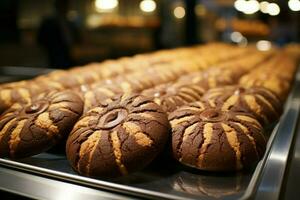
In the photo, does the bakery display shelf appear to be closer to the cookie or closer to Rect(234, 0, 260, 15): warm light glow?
the cookie

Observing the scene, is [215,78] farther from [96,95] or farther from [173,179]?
[173,179]

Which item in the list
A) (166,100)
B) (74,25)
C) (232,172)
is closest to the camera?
(232,172)

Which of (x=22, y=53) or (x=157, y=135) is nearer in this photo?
(x=157, y=135)

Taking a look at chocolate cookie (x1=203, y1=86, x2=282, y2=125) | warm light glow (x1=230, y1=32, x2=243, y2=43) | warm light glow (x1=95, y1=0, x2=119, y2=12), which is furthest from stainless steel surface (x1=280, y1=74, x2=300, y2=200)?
warm light glow (x1=230, y1=32, x2=243, y2=43)

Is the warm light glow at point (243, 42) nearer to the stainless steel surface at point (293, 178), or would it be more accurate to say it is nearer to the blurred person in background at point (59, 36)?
the blurred person in background at point (59, 36)

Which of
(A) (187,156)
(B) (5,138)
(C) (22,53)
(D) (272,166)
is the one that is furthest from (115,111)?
(C) (22,53)

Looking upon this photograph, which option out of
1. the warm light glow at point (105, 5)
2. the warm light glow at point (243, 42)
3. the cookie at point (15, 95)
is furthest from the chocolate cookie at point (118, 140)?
the warm light glow at point (243, 42)

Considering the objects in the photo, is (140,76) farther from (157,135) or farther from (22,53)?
(22,53)
